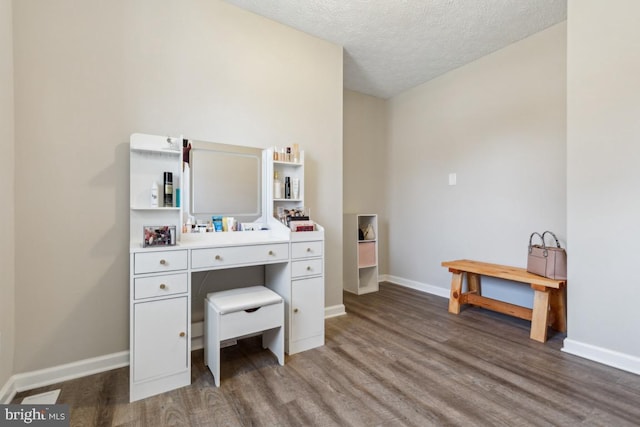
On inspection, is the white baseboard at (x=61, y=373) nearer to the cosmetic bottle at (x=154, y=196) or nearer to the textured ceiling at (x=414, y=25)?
the cosmetic bottle at (x=154, y=196)

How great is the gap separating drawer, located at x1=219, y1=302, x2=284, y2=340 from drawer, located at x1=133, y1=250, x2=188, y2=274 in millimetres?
413

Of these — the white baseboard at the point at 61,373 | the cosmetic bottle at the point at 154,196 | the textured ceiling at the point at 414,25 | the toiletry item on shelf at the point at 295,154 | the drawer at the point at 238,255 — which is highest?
the textured ceiling at the point at 414,25

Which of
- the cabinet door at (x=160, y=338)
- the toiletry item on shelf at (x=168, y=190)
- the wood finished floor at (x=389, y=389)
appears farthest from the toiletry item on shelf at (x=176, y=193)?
the wood finished floor at (x=389, y=389)

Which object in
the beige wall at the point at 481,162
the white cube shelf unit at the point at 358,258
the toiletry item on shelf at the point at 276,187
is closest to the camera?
the toiletry item on shelf at the point at 276,187

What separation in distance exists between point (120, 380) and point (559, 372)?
278 cm

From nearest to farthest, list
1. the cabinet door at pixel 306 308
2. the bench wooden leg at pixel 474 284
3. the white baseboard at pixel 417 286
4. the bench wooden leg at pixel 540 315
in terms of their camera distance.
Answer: the cabinet door at pixel 306 308
the bench wooden leg at pixel 540 315
the bench wooden leg at pixel 474 284
the white baseboard at pixel 417 286

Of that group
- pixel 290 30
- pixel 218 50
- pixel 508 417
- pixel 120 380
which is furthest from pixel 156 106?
pixel 508 417

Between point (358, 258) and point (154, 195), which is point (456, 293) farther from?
point (154, 195)

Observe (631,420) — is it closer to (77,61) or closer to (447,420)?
(447,420)

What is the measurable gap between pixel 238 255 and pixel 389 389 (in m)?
1.24

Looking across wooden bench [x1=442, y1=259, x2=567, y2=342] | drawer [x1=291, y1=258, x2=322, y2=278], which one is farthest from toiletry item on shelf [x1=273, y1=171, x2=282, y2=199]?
wooden bench [x1=442, y1=259, x2=567, y2=342]

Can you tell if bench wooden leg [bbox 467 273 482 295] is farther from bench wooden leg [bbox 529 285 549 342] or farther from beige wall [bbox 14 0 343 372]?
beige wall [bbox 14 0 343 372]

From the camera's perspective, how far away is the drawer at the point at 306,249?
7.09 feet

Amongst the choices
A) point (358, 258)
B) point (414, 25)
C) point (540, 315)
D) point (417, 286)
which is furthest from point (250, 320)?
point (414, 25)
